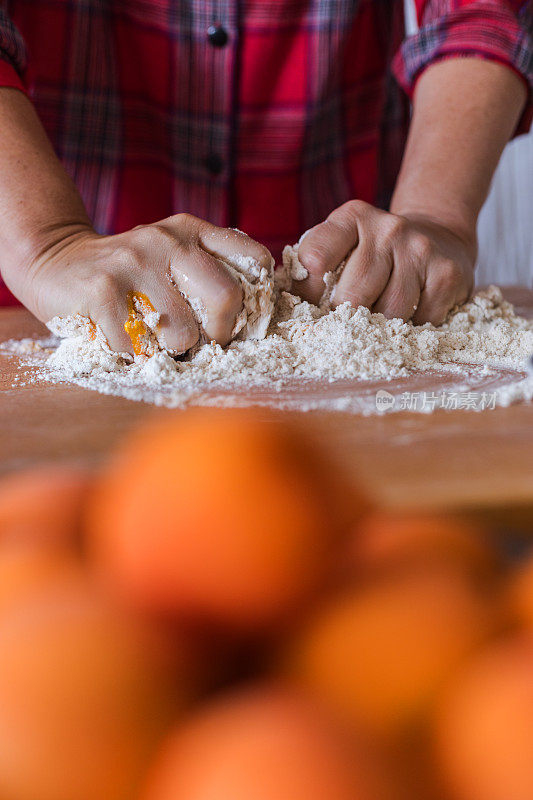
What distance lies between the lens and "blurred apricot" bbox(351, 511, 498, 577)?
290 millimetres

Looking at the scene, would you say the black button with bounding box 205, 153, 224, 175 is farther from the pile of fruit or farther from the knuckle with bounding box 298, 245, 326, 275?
the pile of fruit

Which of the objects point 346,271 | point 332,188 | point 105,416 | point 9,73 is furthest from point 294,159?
point 105,416

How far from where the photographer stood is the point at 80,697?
0.77 feet

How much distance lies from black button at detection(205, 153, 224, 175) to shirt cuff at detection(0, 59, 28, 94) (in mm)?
395

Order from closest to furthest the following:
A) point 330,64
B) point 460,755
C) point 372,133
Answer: point 460,755, point 330,64, point 372,133

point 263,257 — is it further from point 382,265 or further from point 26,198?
point 26,198

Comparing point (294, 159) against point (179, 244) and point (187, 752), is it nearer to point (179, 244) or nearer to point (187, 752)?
point (179, 244)

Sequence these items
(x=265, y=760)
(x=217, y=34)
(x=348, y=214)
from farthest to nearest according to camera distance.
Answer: (x=217, y=34), (x=348, y=214), (x=265, y=760)

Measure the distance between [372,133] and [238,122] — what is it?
26 centimetres

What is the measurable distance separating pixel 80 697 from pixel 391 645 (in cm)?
11

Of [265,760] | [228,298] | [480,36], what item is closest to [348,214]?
[228,298]

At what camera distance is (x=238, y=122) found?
1.15m

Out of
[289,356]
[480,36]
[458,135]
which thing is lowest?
[289,356]

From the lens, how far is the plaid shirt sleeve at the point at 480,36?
3.02 ft
